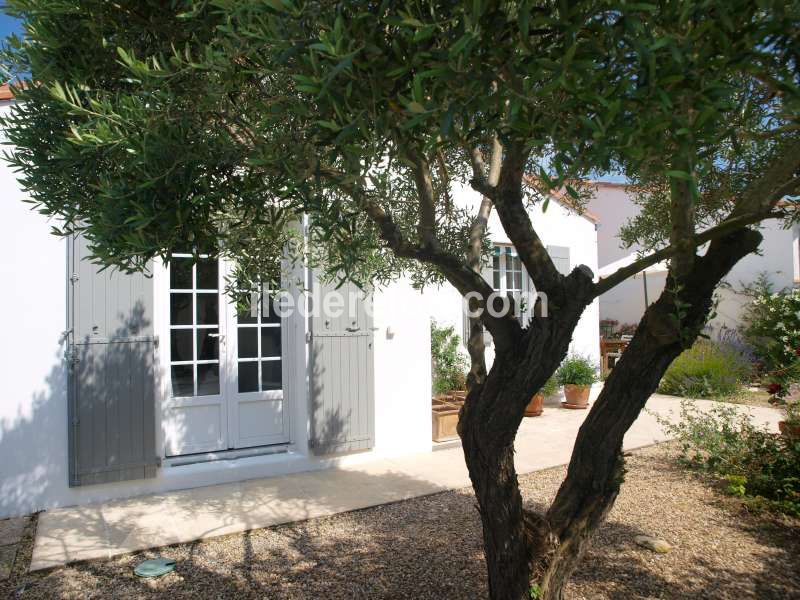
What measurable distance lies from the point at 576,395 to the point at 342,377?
4870 millimetres

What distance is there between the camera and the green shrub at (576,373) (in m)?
9.52

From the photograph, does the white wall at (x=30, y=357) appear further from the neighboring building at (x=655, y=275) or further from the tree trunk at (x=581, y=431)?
the neighboring building at (x=655, y=275)

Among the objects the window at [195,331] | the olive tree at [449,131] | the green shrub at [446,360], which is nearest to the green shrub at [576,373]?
the green shrub at [446,360]

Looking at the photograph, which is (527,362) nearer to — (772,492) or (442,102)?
→ (442,102)

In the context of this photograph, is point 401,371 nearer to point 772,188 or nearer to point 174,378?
point 174,378

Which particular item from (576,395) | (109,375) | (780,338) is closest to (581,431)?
(109,375)

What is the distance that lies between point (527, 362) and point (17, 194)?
474cm

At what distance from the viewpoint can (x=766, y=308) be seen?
849 cm

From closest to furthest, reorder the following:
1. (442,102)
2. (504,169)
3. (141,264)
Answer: (442,102), (141,264), (504,169)

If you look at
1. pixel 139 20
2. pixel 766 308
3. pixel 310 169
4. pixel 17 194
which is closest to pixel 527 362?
pixel 310 169

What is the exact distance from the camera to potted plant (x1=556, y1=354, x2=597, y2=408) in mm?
9477

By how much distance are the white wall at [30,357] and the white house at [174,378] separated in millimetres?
11

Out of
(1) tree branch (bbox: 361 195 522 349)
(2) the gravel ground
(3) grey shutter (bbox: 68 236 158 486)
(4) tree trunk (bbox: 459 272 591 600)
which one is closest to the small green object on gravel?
(2) the gravel ground

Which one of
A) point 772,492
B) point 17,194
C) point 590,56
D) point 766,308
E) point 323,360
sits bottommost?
point 772,492
